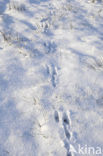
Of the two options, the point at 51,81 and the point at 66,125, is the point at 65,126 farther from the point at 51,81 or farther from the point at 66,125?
the point at 51,81

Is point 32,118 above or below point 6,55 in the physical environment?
below

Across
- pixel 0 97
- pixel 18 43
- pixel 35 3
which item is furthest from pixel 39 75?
pixel 35 3

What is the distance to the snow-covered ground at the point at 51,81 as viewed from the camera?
6.19 ft

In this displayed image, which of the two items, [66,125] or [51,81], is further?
[51,81]

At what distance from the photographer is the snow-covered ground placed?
1.89 m

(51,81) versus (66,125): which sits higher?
(51,81)

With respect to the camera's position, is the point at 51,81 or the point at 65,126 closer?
the point at 65,126

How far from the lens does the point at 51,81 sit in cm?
249

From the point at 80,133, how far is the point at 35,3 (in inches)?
144

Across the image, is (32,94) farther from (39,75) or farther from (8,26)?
(8,26)

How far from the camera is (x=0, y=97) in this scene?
2289 mm

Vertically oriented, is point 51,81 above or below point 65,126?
above

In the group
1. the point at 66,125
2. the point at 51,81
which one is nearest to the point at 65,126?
the point at 66,125

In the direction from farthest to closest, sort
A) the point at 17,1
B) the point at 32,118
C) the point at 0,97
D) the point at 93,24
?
1. the point at 17,1
2. the point at 93,24
3. the point at 0,97
4. the point at 32,118
